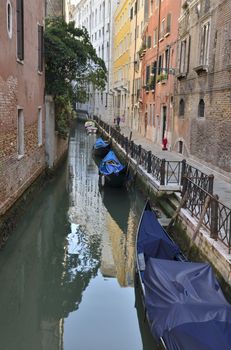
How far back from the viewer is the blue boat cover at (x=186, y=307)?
11.1 ft

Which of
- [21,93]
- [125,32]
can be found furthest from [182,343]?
[125,32]

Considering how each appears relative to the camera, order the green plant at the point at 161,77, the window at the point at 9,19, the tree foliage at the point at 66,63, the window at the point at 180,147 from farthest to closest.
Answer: the green plant at the point at 161,77
the window at the point at 180,147
the tree foliage at the point at 66,63
the window at the point at 9,19

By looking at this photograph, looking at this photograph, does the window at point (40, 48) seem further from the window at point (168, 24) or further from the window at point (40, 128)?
the window at point (168, 24)

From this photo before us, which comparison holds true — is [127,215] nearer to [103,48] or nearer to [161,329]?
[161,329]

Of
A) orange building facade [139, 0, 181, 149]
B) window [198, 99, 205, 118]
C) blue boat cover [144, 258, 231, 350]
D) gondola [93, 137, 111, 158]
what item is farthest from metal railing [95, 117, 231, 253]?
gondola [93, 137, 111, 158]

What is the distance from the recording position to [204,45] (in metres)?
12.1

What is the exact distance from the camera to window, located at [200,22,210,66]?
1179 cm

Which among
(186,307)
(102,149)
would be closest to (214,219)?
(186,307)

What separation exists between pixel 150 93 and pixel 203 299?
18.0 metres

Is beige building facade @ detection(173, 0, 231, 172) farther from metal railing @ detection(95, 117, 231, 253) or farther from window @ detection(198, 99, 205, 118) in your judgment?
metal railing @ detection(95, 117, 231, 253)

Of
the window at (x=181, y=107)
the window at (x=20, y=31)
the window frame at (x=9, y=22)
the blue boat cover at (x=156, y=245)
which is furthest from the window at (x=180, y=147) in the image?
the blue boat cover at (x=156, y=245)

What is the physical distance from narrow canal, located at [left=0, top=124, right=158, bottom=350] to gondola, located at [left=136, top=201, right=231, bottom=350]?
2.40ft

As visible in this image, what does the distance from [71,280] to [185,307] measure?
3.10 metres

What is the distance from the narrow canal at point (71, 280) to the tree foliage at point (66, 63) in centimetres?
427
